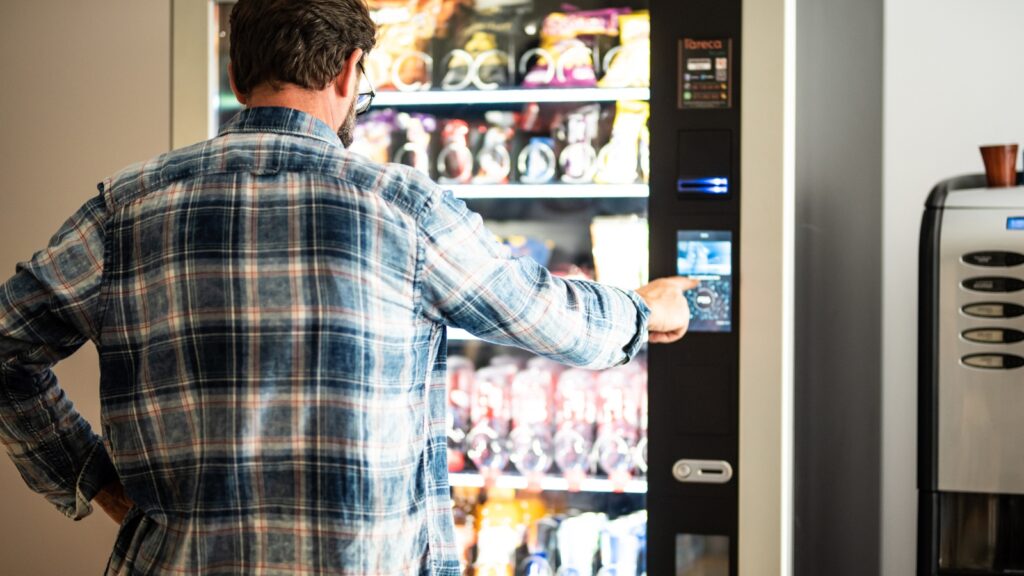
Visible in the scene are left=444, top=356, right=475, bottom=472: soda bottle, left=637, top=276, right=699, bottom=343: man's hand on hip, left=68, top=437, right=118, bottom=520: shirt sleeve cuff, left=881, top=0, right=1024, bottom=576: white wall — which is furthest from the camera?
left=881, top=0, right=1024, bottom=576: white wall

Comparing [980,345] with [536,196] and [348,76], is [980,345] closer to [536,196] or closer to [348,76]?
[536,196]

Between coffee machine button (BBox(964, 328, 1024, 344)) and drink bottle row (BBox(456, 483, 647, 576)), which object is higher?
coffee machine button (BBox(964, 328, 1024, 344))

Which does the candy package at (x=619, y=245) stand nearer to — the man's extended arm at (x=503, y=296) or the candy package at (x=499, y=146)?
the candy package at (x=499, y=146)

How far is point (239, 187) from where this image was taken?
1.22m

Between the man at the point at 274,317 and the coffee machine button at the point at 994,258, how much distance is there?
110 centimetres

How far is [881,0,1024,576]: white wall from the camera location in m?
2.53

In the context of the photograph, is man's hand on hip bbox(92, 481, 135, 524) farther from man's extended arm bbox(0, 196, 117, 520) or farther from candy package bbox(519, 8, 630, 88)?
candy package bbox(519, 8, 630, 88)

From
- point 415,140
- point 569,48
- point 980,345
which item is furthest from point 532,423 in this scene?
point 980,345

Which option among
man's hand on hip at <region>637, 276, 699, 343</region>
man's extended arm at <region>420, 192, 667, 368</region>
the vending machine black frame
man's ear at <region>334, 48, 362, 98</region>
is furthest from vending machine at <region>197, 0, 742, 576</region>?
man's ear at <region>334, 48, 362, 98</region>

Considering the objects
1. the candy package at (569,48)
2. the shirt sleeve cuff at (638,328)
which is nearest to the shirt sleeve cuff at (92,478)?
the shirt sleeve cuff at (638,328)

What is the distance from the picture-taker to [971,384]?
2004 mm

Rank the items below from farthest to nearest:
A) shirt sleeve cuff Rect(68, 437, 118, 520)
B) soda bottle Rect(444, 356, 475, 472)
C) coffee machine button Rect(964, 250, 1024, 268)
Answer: soda bottle Rect(444, 356, 475, 472), coffee machine button Rect(964, 250, 1024, 268), shirt sleeve cuff Rect(68, 437, 118, 520)

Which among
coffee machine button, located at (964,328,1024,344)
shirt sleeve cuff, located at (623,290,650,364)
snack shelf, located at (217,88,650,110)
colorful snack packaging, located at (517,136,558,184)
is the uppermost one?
snack shelf, located at (217,88,650,110)

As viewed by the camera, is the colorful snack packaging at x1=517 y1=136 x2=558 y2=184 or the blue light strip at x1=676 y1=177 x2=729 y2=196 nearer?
the blue light strip at x1=676 y1=177 x2=729 y2=196
